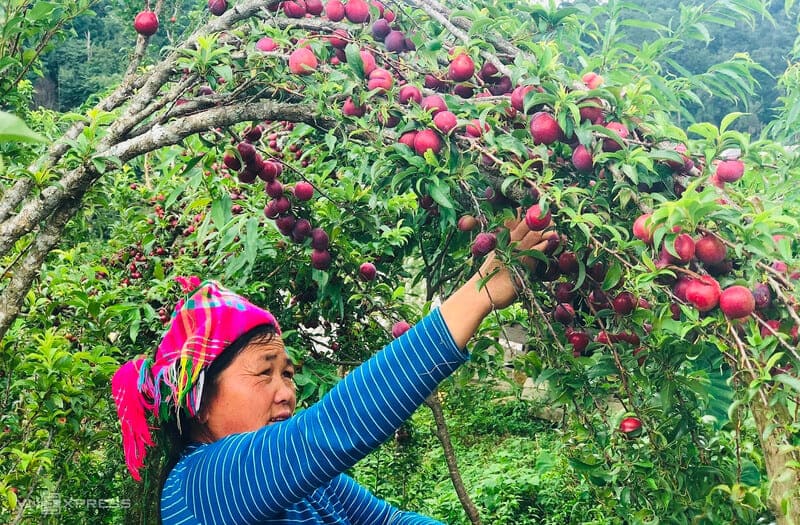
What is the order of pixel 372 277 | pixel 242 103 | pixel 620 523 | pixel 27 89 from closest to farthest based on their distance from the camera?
pixel 620 523, pixel 242 103, pixel 372 277, pixel 27 89

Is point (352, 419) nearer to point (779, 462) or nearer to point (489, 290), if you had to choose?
point (489, 290)

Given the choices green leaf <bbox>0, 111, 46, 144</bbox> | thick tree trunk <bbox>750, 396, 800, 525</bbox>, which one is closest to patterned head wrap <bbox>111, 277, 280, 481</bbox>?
thick tree trunk <bbox>750, 396, 800, 525</bbox>

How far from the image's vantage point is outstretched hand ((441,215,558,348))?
122 cm

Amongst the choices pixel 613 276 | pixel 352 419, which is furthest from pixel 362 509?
pixel 613 276

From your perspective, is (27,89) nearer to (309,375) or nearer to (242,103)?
(309,375)

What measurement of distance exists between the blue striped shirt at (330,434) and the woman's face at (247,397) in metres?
0.17

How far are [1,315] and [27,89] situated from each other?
9.42ft

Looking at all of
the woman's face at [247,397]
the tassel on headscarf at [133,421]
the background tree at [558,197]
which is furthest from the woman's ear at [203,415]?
the background tree at [558,197]

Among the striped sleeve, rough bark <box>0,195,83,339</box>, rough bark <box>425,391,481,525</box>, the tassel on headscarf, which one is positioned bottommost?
rough bark <box>425,391,481,525</box>

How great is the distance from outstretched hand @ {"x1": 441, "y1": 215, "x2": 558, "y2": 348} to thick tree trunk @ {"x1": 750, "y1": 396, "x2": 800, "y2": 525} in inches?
16.5

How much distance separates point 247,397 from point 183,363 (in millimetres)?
140

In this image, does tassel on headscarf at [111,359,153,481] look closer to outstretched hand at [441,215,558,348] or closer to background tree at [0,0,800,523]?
background tree at [0,0,800,523]

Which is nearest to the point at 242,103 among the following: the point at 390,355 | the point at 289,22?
the point at 289,22

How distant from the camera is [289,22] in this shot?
5.91ft
